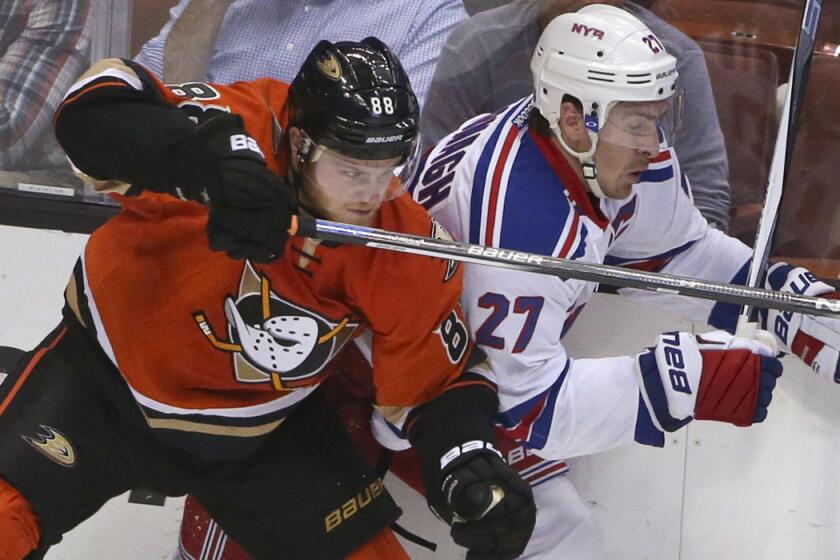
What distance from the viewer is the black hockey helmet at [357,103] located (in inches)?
69.0

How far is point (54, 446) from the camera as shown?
77.3 inches

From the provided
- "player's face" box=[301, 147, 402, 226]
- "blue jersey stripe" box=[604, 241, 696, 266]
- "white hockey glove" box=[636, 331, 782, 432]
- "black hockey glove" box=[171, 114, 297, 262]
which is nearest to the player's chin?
"player's face" box=[301, 147, 402, 226]

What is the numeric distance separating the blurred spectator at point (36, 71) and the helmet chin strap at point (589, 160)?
996 millimetres

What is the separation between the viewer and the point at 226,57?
256 cm

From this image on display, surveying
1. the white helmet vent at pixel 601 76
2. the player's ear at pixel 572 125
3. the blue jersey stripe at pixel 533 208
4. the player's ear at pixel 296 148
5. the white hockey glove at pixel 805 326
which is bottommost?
the white hockey glove at pixel 805 326

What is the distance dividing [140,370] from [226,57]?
33.0 inches

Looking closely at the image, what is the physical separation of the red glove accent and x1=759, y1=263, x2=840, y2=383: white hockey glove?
17 cm

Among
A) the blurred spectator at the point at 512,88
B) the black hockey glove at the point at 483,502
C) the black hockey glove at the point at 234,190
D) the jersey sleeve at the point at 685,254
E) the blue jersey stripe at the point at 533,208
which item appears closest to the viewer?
the black hockey glove at the point at 234,190

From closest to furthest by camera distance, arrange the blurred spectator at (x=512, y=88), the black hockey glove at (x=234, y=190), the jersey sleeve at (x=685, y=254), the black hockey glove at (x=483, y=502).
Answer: the black hockey glove at (x=234, y=190)
the black hockey glove at (x=483, y=502)
the jersey sleeve at (x=685, y=254)
the blurred spectator at (x=512, y=88)

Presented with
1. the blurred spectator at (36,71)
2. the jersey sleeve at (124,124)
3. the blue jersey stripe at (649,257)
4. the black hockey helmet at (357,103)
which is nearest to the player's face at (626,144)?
the blue jersey stripe at (649,257)

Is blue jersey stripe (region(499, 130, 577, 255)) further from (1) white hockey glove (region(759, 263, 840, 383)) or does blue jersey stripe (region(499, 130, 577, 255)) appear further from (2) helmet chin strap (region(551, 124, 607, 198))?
(1) white hockey glove (region(759, 263, 840, 383))

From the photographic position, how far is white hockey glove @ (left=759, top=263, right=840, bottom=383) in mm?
2197

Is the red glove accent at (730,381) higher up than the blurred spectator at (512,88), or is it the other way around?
the blurred spectator at (512,88)

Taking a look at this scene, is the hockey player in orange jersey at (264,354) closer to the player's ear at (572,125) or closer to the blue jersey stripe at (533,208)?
the blue jersey stripe at (533,208)
